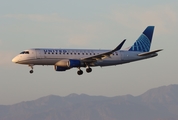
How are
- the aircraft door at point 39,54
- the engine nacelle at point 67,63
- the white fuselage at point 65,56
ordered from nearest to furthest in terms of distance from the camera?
the aircraft door at point 39,54 < the white fuselage at point 65,56 < the engine nacelle at point 67,63

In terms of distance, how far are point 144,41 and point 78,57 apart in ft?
66.5

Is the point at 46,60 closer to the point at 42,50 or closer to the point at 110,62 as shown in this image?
the point at 42,50

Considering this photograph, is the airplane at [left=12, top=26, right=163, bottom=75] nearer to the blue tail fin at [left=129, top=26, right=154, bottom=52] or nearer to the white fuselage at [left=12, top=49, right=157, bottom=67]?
the white fuselage at [left=12, top=49, right=157, bottom=67]

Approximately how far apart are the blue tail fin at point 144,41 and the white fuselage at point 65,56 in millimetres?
4758

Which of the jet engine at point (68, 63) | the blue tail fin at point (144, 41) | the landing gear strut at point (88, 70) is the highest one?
the blue tail fin at point (144, 41)

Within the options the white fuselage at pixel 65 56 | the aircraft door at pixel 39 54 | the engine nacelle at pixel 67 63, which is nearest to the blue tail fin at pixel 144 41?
the white fuselage at pixel 65 56

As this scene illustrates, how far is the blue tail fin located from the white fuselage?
4.76 metres

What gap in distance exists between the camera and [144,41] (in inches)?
4779

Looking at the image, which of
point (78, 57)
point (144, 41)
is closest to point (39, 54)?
point (78, 57)

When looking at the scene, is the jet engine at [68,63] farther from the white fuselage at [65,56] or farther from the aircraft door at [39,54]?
the aircraft door at [39,54]

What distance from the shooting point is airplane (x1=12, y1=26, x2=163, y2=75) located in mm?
103250

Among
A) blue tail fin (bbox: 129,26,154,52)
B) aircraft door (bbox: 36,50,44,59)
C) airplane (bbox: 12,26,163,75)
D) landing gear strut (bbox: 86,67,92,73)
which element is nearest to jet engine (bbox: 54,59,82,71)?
airplane (bbox: 12,26,163,75)

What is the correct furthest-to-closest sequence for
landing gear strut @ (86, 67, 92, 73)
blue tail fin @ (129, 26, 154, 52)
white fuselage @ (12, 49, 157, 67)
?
blue tail fin @ (129, 26, 154, 52) < landing gear strut @ (86, 67, 92, 73) < white fuselage @ (12, 49, 157, 67)

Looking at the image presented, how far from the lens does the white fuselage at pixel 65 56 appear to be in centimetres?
10312
